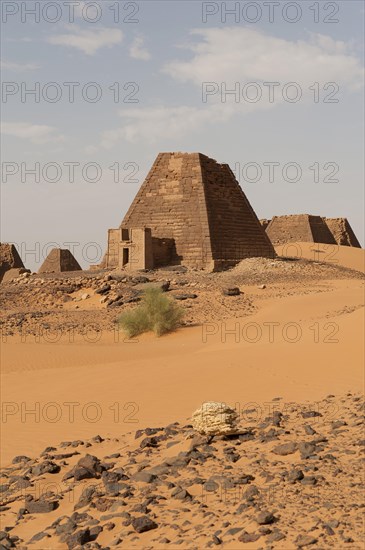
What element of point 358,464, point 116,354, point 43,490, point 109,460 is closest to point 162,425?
point 109,460

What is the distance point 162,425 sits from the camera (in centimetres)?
755

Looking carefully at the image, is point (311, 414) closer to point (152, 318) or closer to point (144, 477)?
A: point (144, 477)

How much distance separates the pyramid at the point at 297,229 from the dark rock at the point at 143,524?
152 feet

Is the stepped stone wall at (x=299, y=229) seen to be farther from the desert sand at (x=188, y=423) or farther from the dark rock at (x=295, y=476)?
the dark rock at (x=295, y=476)

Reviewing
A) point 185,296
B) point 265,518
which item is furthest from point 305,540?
point 185,296

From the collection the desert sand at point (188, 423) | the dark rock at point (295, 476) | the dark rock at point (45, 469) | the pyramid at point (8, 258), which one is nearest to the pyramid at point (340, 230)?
the pyramid at point (8, 258)

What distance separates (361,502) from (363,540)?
1.74 ft

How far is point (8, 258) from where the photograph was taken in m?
41.7

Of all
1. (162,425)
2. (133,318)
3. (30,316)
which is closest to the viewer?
(162,425)

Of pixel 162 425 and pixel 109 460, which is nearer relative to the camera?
pixel 109 460

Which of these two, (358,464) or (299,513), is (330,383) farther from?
(299,513)

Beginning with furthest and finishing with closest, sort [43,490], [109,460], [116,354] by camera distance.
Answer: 1. [116,354]
2. [109,460]
3. [43,490]

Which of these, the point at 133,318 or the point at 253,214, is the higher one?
the point at 253,214

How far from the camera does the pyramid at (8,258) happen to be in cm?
4134
